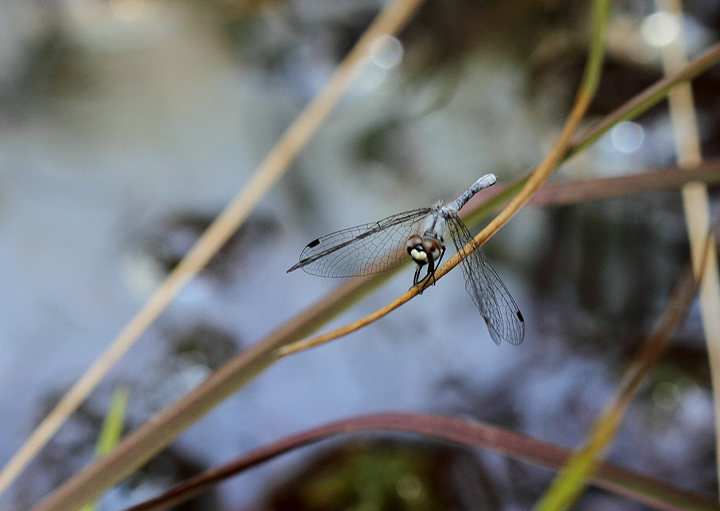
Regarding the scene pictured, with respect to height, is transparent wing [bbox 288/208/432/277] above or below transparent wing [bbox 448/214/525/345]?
above

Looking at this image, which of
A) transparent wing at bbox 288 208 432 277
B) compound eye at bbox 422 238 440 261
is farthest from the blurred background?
compound eye at bbox 422 238 440 261

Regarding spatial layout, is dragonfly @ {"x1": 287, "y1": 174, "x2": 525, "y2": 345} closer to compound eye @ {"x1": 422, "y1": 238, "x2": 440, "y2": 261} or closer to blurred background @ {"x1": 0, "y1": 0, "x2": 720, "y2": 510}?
compound eye @ {"x1": 422, "y1": 238, "x2": 440, "y2": 261}

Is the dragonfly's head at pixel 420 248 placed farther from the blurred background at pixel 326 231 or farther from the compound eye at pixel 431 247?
the blurred background at pixel 326 231

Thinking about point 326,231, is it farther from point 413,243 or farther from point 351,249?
point 413,243

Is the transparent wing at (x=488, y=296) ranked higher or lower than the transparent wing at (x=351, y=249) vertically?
lower

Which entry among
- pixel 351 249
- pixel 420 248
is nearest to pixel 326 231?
pixel 351 249

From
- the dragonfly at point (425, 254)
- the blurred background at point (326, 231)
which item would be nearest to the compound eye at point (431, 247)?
the dragonfly at point (425, 254)
